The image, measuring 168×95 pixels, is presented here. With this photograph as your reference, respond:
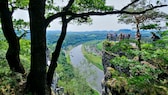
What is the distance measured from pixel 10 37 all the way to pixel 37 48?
178 cm

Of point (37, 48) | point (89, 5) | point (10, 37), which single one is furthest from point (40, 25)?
point (89, 5)

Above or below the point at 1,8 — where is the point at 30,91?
below

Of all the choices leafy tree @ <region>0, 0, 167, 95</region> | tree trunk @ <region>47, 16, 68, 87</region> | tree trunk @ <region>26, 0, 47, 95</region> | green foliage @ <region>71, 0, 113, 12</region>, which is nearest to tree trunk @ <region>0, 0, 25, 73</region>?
leafy tree @ <region>0, 0, 167, 95</region>

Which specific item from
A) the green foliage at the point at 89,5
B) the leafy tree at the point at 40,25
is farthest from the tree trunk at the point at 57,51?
the green foliage at the point at 89,5

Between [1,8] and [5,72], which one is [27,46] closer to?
[5,72]

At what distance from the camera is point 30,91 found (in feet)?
20.8

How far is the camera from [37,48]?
5562 millimetres

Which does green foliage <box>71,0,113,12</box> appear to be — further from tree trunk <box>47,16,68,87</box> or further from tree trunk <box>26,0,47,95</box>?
tree trunk <box>26,0,47,95</box>

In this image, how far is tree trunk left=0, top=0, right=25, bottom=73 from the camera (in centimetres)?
640

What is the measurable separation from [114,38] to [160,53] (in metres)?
27.5

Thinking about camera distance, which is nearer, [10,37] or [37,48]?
[37,48]

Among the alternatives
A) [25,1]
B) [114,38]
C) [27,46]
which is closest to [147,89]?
[25,1]

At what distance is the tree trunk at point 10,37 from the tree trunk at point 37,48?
1.26 meters

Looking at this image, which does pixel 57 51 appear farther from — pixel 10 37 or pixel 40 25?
pixel 40 25
